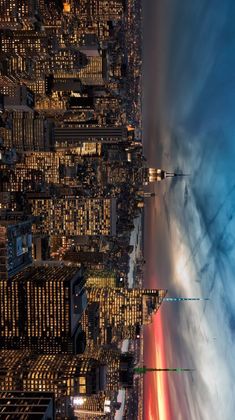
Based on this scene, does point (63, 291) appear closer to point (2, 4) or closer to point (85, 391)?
point (85, 391)

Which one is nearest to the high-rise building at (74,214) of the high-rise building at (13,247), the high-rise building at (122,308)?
the high-rise building at (13,247)

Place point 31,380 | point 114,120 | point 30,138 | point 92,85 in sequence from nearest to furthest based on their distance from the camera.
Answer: point 31,380, point 30,138, point 92,85, point 114,120

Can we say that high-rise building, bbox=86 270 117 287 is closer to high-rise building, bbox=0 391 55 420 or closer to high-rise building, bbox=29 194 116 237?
high-rise building, bbox=29 194 116 237

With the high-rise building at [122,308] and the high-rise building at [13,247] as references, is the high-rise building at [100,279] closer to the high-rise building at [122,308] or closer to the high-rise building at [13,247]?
the high-rise building at [122,308]

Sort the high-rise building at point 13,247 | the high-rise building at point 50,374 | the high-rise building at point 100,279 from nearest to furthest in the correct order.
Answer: the high-rise building at point 50,374, the high-rise building at point 13,247, the high-rise building at point 100,279

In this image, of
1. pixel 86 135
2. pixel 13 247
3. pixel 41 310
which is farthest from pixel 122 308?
pixel 41 310

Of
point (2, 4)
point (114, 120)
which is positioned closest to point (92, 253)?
point (114, 120)

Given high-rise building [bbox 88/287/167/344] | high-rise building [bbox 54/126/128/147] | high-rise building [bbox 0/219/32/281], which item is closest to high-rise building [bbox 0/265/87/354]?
high-rise building [bbox 0/219/32/281]
